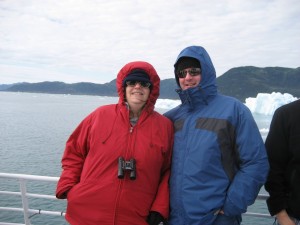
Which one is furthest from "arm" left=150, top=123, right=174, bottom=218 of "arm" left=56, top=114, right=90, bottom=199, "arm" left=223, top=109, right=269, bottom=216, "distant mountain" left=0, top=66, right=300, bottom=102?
"distant mountain" left=0, top=66, right=300, bottom=102

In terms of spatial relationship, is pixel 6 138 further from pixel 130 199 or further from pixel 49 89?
pixel 49 89

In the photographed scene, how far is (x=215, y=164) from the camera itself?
6.14 feet

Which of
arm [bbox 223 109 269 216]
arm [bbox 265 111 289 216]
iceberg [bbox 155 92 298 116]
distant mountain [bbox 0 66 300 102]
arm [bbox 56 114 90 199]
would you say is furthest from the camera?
distant mountain [bbox 0 66 300 102]

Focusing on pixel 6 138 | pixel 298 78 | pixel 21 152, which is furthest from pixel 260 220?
pixel 298 78

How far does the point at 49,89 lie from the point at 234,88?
12219 cm

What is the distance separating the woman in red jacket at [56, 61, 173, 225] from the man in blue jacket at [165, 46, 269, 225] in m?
0.13

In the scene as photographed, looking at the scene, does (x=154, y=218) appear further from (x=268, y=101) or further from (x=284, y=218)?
(x=268, y=101)

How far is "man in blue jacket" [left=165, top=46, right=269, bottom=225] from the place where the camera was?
1811 millimetres

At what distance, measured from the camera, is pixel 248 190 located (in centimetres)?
178

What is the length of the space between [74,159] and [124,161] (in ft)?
1.43

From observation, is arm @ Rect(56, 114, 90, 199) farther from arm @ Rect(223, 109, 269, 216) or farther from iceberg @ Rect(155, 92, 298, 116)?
iceberg @ Rect(155, 92, 298, 116)

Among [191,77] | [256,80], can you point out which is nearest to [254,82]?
[256,80]

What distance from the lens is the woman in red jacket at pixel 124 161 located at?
75.4 inches

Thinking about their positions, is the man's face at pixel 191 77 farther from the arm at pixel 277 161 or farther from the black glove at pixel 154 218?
the black glove at pixel 154 218
